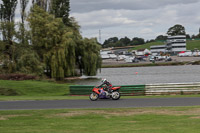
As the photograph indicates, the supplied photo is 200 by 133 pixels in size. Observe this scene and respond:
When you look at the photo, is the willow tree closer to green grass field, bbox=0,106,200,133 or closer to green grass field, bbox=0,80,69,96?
green grass field, bbox=0,80,69,96

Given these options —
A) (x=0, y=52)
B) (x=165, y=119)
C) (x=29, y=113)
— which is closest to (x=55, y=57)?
(x=0, y=52)

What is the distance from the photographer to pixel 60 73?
50.4m

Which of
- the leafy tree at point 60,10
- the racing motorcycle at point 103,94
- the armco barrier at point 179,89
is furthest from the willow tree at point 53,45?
the racing motorcycle at point 103,94

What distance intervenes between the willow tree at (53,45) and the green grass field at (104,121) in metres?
34.8

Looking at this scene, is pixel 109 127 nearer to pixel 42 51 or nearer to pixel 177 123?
pixel 177 123

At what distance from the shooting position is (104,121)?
1330 cm

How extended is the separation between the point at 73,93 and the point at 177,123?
A: 14.8 metres

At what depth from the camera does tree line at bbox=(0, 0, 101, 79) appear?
46.6 meters

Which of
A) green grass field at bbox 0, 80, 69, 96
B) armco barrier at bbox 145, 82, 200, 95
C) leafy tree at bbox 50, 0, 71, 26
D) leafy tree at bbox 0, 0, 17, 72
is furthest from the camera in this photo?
leafy tree at bbox 50, 0, 71, 26

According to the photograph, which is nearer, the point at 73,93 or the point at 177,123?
the point at 177,123

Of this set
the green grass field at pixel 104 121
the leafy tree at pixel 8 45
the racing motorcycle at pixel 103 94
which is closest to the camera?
the green grass field at pixel 104 121

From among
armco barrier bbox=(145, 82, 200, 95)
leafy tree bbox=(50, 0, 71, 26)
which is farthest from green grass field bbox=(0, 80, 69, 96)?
leafy tree bbox=(50, 0, 71, 26)

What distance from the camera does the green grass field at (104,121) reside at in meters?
11.5

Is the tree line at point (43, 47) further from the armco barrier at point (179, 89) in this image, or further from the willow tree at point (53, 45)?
the armco barrier at point (179, 89)
